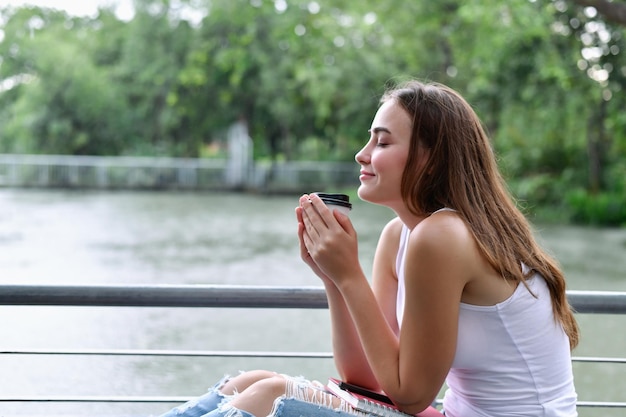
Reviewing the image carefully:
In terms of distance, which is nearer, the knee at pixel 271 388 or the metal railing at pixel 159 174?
the knee at pixel 271 388

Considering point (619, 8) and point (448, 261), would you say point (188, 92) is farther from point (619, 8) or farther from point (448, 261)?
point (448, 261)

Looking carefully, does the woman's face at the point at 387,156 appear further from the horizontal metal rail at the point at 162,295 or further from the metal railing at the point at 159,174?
the metal railing at the point at 159,174

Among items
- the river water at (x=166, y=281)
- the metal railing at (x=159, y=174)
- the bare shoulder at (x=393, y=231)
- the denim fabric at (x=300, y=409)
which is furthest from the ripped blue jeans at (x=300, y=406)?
the metal railing at (x=159, y=174)

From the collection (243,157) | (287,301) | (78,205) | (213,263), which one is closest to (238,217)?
(78,205)

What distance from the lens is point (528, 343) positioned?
162cm

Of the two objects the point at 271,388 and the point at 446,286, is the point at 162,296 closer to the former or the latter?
the point at 271,388

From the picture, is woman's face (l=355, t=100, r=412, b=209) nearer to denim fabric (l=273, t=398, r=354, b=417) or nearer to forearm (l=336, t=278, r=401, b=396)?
forearm (l=336, t=278, r=401, b=396)

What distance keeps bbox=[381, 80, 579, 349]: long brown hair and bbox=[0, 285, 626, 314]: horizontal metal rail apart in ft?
1.52

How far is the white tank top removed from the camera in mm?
1615

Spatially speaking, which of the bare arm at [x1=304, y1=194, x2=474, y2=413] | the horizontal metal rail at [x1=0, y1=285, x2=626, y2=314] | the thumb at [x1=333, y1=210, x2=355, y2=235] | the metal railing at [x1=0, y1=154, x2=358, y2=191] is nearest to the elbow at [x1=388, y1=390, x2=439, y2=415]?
the bare arm at [x1=304, y1=194, x2=474, y2=413]

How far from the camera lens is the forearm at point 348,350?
6.03 feet

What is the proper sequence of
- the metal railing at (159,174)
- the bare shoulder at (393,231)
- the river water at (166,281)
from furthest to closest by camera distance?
the metal railing at (159,174), the river water at (166,281), the bare shoulder at (393,231)

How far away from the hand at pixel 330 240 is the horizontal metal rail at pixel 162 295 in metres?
0.38

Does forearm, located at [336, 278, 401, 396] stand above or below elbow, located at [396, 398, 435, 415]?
above
